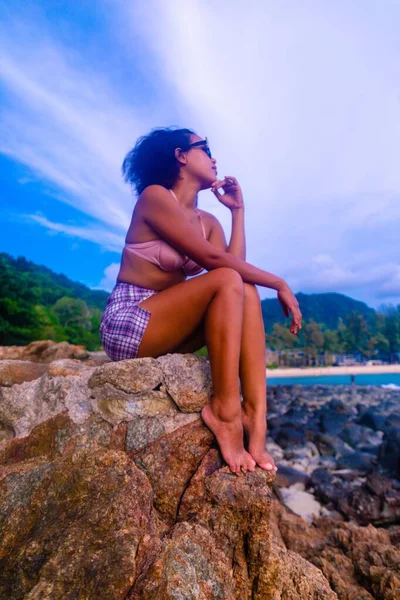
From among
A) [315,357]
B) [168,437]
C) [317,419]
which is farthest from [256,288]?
[315,357]

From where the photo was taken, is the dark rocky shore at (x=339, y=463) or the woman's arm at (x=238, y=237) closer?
the woman's arm at (x=238, y=237)

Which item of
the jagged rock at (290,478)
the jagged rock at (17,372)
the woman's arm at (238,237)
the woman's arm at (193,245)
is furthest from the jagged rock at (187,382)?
the jagged rock at (290,478)

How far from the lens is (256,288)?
2641 mm

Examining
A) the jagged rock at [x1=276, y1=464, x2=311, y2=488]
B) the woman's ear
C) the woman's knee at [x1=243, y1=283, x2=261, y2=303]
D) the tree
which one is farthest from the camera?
the tree

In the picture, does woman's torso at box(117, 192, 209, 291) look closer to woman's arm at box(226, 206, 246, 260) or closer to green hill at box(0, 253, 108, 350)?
woman's arm at box(226, 206, 246, 260)

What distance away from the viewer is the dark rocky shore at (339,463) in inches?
230

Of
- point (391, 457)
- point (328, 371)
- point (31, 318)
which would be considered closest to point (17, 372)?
point (391, 457)

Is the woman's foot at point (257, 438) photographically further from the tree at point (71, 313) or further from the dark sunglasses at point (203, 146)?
the tree at point (71, 313)

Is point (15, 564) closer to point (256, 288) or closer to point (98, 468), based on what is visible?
point (98, 468)

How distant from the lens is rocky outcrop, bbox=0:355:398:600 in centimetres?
149

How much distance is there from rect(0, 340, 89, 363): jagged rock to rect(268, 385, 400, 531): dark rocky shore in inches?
160

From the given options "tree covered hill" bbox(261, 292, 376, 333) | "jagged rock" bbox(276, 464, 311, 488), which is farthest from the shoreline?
"tree covered hill" bbox(261, 292, 376, 333)

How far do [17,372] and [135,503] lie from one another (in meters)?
1.58

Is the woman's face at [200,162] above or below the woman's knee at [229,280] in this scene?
above
